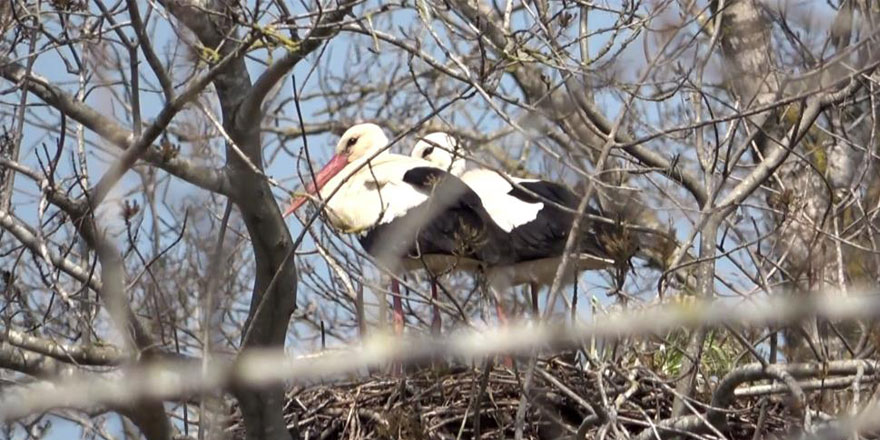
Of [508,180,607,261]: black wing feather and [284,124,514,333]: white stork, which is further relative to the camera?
[508,180,607,261]: black wing feather

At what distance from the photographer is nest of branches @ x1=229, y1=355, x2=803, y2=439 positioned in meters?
6.95

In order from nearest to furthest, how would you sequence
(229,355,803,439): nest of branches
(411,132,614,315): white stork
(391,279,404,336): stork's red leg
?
(229,355,803,439): nest of branches, (411,132,614,315): white stork, (391,279,404,336): stork's red leg

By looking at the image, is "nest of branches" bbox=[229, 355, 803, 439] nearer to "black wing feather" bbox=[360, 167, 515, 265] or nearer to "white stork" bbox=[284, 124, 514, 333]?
"white stork" bbox=[284, 124, 514, 333]

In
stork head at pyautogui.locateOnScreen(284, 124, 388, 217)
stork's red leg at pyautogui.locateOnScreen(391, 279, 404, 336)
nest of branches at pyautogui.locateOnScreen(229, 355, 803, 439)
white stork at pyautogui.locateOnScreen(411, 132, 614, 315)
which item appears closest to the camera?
nest of branches at pyautogui.locateOnScreen(229, 355, 803, 439)

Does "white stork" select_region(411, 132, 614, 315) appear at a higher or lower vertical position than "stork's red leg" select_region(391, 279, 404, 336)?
higher

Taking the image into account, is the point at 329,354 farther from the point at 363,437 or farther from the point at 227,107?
the point at 227,107

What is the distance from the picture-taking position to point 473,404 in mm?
6867

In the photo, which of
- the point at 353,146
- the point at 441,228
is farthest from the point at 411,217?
the point at 353,146

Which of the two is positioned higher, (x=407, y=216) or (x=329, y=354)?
(x=407, y=216)

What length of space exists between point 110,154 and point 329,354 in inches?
52.7

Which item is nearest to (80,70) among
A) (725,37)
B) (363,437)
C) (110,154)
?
(110,154)

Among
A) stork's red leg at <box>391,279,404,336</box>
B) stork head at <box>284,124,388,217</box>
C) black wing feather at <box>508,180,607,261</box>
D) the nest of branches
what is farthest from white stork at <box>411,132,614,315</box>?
stork head at <box>284,124,388,217</box>

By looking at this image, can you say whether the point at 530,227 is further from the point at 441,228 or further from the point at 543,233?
the point at 441,228

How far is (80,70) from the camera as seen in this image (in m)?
6.52
